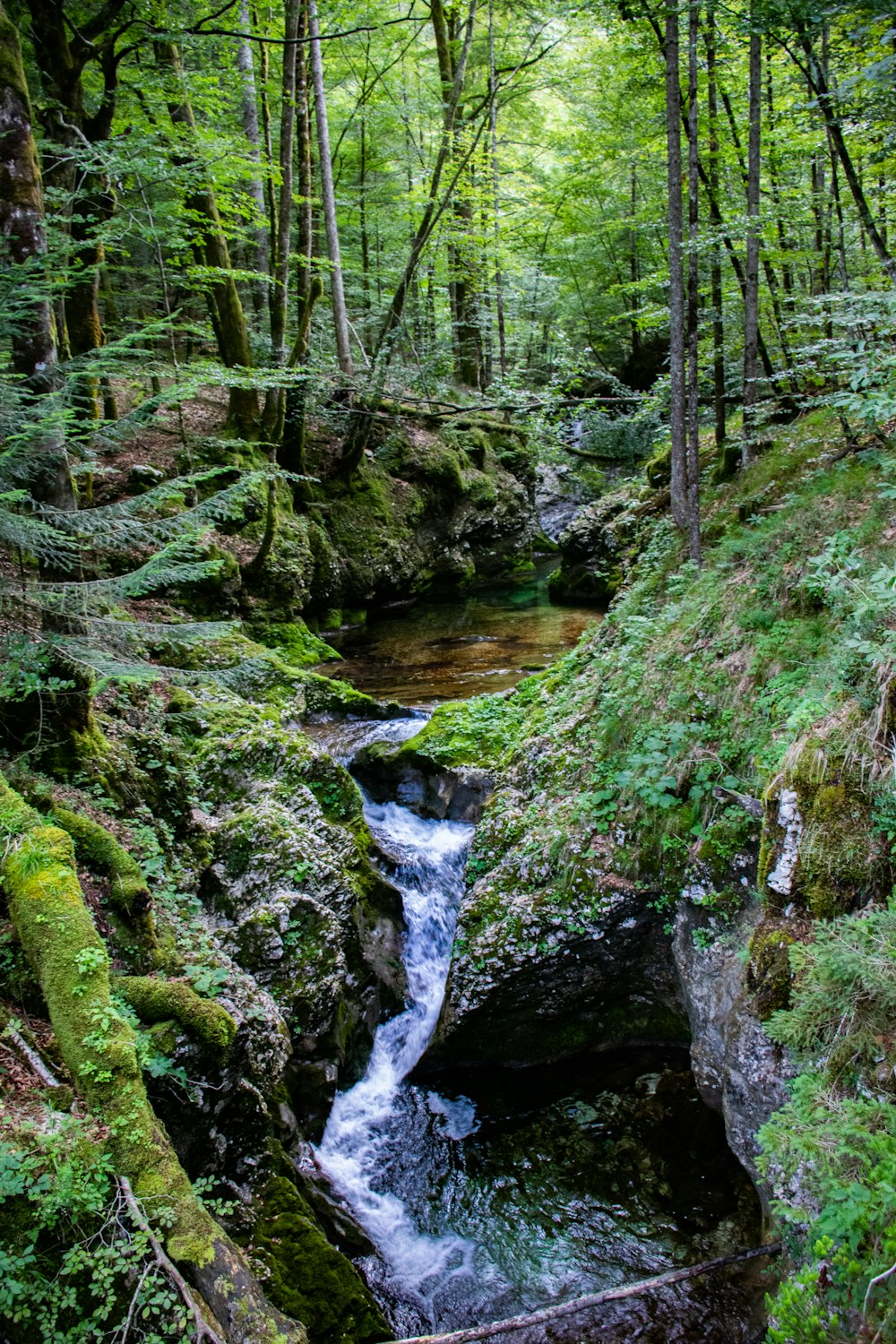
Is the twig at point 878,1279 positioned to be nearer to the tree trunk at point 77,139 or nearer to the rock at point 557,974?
the rock at point 557,974

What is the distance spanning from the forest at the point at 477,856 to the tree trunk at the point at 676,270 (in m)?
0.05

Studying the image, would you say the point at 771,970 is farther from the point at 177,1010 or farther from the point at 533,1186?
the point at 177,1010

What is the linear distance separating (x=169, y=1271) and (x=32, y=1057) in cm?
116

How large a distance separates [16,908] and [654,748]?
4.50 meters

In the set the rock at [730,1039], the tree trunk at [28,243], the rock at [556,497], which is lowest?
the rock at [730,1039]

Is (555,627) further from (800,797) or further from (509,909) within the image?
(800,797)

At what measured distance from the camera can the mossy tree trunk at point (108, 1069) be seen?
9.75 ft

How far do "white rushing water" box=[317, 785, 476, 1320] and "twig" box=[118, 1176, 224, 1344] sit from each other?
8.32 feet

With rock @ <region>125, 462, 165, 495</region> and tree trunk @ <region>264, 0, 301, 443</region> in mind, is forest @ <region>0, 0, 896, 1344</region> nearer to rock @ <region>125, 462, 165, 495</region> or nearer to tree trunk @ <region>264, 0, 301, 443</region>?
rock @ <region>125, 462, 165, 495</region>

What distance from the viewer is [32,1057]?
3350 millimetres

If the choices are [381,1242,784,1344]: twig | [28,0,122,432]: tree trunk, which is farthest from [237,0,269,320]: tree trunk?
[381,1242,784,1344]: twig

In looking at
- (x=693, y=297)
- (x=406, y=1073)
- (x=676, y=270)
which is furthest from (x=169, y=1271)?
(x=693, y=297)

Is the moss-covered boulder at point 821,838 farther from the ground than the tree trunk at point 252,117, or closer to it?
closer to it

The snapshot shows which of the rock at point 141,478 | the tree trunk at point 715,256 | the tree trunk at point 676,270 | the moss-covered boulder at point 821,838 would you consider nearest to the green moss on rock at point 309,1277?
the moss-covered boulder at point 821,838
